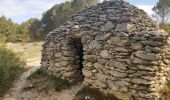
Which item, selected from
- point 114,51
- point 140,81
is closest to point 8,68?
point 114,51

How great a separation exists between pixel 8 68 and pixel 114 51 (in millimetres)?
6504

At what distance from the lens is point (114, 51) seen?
364 inches

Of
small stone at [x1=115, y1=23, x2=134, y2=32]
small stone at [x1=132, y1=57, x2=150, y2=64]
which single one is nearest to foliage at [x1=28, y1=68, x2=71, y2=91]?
small stone at [x1=115, y1=23, x2=134, y2=32]

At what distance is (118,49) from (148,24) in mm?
2447

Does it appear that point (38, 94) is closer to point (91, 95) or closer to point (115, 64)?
point (91, 95)

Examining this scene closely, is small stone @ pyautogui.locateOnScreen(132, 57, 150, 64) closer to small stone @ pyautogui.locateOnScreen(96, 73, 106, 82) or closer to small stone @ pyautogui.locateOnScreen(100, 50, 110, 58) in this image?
small stone @ pyautogui.locateOnScreen(100, 50, 110, 58)

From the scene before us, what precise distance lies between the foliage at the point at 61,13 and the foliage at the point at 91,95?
3133 centimetres

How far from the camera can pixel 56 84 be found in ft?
38.2

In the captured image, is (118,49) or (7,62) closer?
(118,49)

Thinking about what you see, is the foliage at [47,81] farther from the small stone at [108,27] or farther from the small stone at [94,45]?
the small stone at [108,27]

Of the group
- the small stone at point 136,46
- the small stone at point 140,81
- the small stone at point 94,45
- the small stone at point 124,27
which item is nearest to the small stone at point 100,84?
the small stone at point 94,45

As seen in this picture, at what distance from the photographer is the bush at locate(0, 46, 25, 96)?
12.9 metres

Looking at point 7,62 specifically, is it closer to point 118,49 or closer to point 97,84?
point 97,84

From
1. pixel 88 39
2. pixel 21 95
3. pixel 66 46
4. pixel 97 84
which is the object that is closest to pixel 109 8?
pixel 88 39
